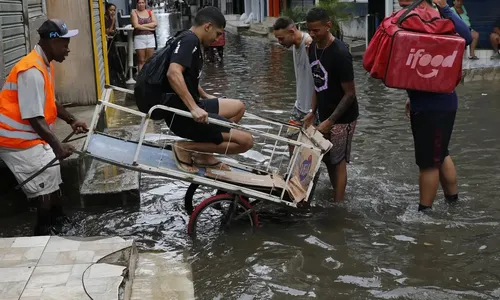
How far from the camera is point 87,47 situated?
863cm

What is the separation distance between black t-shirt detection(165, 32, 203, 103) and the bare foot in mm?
504

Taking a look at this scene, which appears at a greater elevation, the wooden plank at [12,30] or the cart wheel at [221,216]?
the wooden plank at [12,30]

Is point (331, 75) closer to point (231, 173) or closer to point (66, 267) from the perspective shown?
point (231, 173)

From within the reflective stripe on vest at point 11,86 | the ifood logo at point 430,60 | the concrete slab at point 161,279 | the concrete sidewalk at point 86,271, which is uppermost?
the ifood logo at point 430,60

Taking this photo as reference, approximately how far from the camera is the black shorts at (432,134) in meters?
5.18

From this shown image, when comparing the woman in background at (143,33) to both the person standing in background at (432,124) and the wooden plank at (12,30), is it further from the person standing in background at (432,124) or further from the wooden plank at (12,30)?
the person standing in background at (432,124)

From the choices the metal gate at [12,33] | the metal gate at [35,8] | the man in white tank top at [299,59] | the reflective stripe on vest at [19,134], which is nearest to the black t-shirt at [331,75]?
the man in white tank top at [299,59]

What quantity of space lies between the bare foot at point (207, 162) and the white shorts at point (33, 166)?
113 centimetres

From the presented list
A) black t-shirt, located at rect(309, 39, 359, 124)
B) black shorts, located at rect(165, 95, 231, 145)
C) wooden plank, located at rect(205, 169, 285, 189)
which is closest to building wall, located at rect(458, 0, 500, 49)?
black t-shirt, located at rect(309, 39, 359, 124)

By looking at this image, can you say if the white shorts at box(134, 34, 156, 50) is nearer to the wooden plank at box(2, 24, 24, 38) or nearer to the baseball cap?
the wooden plank at box(2, 24, 24, 38)

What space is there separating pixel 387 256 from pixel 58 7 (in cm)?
582

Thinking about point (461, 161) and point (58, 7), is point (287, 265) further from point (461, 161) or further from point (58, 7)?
point (58, 7)

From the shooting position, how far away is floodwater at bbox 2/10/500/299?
4340 mm

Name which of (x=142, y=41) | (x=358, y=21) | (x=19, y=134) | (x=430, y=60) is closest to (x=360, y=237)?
(x=430, y=60)
